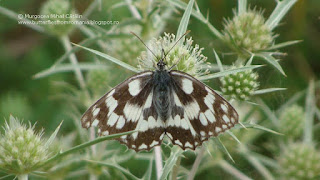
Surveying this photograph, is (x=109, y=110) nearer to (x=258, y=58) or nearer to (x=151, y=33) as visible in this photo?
(x=258, y=58)

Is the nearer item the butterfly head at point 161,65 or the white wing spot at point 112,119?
the white wing spot at point 112,119

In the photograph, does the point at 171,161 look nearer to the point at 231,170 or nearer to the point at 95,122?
the point at 95,122

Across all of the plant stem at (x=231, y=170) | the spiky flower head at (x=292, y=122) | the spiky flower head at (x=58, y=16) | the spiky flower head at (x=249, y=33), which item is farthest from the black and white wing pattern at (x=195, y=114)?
the spiky flower head at (x=58, y=16)

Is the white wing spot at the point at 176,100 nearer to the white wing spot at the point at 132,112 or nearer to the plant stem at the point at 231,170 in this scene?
the white wing spot at the point at 132,112

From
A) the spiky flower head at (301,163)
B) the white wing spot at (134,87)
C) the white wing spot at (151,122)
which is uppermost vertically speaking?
the white wing spot at (134,87)

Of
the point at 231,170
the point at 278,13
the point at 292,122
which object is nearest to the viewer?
the point at 278,13

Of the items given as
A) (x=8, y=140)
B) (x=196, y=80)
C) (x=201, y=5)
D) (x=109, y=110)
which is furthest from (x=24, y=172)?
(x=201, y=5)

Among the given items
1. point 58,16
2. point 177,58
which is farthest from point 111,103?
point 58,16
